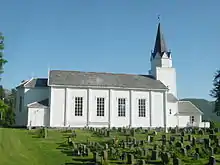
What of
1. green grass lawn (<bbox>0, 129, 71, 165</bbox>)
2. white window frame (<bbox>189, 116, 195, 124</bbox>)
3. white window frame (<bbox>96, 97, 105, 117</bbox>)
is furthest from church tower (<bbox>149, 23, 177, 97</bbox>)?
green grass lawn (<bbox>0, 129, 71, 165</bbox>)

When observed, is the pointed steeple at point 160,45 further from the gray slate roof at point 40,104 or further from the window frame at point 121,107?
the gray slate roof at point 40,104

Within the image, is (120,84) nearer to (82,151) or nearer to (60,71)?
(60,71)

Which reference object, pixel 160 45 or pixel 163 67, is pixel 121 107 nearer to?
pixel 163 67

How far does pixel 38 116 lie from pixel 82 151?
70.8 ft

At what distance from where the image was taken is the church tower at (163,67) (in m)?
51.3

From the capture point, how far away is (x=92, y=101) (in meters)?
42.9

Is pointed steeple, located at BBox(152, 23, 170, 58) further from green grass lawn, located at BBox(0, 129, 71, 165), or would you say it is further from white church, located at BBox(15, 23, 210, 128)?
green grass lawn, located at BBox(0, 129, 71, 165)

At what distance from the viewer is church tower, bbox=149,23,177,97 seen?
51281 millimetres

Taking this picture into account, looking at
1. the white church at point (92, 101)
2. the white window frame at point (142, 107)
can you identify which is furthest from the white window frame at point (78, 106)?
the white window frame at point (142, 107)

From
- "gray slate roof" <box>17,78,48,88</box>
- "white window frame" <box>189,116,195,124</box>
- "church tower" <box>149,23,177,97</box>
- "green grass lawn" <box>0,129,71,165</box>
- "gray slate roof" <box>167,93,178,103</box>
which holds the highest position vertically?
"church tower" <box>149,23,177,97</box>

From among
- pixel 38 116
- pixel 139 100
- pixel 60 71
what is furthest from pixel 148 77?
pixel 38 116

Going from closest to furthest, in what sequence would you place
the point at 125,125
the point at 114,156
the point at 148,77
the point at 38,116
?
the point at 114,156 < the point at 38,116 < the point at 125,125 < the point at 148,77

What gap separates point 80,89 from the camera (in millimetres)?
42844

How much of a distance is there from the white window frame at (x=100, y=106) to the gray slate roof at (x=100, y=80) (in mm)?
1944
